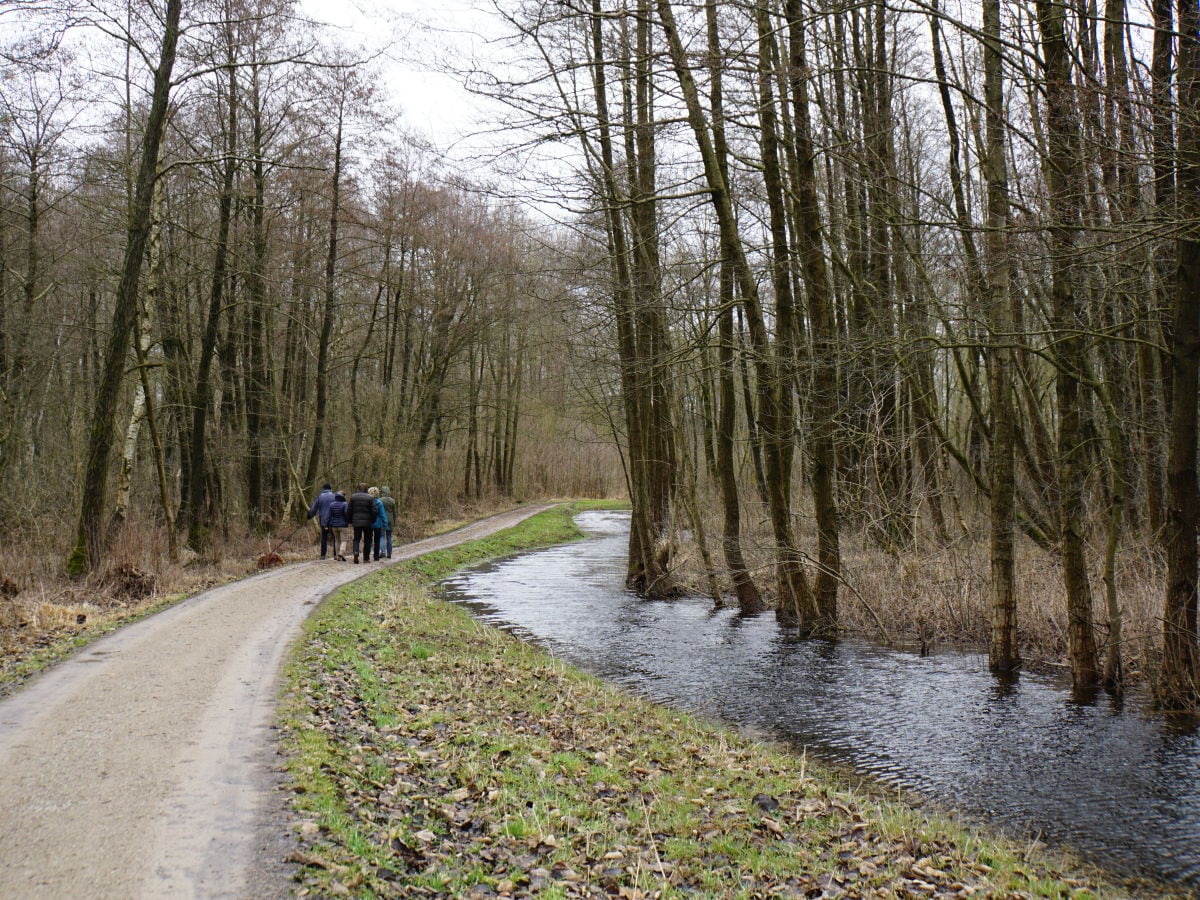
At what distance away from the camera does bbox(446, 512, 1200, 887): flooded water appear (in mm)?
6922

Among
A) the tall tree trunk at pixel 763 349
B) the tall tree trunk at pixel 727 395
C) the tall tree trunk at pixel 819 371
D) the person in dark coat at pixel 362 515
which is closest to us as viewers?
the tall tree trunk at pixel 819 371

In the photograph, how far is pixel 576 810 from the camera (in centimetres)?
646

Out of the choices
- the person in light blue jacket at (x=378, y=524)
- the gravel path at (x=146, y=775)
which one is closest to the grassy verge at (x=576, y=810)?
the gravel path at (x=146, y=775)

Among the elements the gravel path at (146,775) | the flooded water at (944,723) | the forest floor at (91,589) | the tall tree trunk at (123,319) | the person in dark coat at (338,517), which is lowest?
the flooded water at (944,723)

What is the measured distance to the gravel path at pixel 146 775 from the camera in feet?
15.9

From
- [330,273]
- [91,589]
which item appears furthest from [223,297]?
[91,589]

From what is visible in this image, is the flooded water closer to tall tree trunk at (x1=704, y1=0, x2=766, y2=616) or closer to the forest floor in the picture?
tall tree trunk at (x1=704, y1=0, x2=766, y2=616)

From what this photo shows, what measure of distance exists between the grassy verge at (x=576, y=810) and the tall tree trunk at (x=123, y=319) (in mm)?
7838

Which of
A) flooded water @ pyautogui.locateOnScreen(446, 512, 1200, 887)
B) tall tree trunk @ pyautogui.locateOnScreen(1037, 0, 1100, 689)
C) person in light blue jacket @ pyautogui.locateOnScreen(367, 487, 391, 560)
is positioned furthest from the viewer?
person in light blue jacket @ pyautogui.locateOnScreen(367, 487, 391, 560)

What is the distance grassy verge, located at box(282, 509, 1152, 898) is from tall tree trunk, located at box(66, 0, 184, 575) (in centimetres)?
784

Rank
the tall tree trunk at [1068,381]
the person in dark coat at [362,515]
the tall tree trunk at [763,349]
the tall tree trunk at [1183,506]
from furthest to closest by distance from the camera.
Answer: the person in dark coat at [362,515], the tall tree trunk at [763,349], the tall tree trunk at [1068,381], the tall tree trunk at [1183,506]

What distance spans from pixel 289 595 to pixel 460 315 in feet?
71.1

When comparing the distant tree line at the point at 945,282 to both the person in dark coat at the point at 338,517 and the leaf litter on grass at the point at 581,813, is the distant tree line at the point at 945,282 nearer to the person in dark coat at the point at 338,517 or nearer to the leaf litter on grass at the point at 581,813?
the leaf litter on grass at the point at 581,813

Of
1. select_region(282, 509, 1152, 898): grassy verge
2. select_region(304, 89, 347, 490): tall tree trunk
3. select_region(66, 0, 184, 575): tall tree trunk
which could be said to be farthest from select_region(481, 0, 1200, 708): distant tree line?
select_region(304, 89, 347, 490): tall tree trunk
